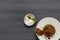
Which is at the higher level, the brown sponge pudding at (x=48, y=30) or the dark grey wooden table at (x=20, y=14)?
the dark grey wooden table at (x=20, y=14)

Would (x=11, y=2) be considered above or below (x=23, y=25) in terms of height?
above

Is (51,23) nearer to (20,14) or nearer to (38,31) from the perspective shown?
(38,31)

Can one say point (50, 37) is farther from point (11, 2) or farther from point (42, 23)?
point (11, 2)

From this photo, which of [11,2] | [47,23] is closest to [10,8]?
[11,2]

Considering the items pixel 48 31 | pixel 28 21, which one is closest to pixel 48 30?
Result: pixel 48 31

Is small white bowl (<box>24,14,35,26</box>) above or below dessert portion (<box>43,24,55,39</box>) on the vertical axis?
above

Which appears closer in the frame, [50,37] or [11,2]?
[50,37]
